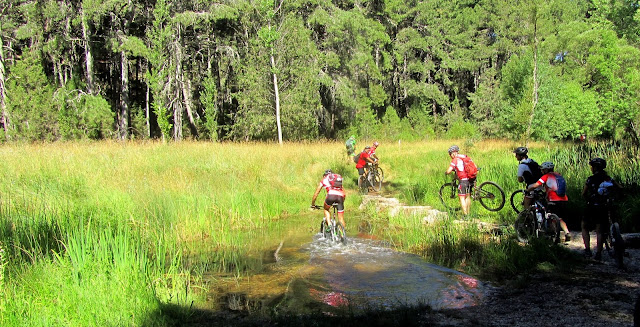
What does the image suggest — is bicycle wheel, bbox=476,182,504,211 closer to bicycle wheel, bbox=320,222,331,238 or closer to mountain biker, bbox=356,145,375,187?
bicycle wheel, bbox=320,222,331,238

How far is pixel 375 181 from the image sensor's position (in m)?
16.7

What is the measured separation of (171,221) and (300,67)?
59.4 feet

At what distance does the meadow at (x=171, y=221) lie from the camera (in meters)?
5.04

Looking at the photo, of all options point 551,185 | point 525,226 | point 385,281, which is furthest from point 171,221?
point 551,185

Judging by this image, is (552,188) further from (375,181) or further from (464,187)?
(375,181)

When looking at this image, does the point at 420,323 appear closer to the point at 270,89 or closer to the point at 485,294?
the point at 485,294

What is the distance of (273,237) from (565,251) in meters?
6.35

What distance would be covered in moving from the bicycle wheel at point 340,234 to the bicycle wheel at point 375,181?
676 cm

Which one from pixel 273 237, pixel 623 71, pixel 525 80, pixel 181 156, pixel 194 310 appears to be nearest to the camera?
pixel 194 310

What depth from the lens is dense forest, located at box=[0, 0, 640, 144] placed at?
83.5 feet

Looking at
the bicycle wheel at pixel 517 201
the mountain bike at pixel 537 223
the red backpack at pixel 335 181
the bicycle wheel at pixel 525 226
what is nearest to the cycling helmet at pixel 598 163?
the mountain bike at pixel 537 223

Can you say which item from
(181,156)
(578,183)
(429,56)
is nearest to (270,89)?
(181,156)

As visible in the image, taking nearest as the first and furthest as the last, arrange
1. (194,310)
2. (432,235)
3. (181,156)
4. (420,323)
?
(420,323), (194,310), (432,235), (181,156)

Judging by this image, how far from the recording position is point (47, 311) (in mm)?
4613
